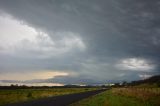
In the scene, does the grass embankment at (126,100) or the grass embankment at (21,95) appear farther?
the grass embankment at (21,95)

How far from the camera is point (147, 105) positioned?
29.4m

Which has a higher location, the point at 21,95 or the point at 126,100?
the point at 21,95

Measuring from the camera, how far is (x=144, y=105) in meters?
29.4

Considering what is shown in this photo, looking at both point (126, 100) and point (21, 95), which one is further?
point (21, 95)

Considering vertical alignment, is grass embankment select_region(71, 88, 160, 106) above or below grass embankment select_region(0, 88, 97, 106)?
below

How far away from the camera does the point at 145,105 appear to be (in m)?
29.4

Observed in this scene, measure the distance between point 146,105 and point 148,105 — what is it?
22 cm

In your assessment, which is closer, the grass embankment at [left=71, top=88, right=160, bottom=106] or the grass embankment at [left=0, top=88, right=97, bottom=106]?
the grass embankment at [left=71, top=88, right=160, bottom=106]

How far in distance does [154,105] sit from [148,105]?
0.75m

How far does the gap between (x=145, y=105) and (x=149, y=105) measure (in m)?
0.46

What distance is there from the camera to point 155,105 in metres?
28.8

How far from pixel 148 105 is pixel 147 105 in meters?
0.11

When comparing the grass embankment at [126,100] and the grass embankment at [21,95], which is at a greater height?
the grass embankment at [21,95]

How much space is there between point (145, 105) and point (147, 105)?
0.22 meters
